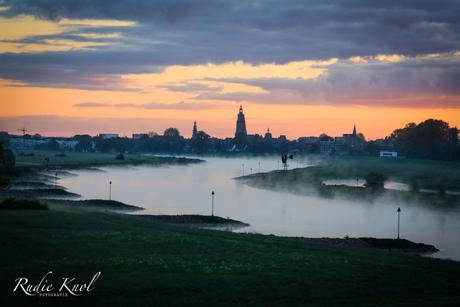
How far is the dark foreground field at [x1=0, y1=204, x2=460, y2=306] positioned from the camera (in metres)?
19.8

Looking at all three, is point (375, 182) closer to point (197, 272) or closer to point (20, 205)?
point (20, 205)

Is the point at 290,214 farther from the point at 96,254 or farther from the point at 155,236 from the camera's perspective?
the point at 96,254

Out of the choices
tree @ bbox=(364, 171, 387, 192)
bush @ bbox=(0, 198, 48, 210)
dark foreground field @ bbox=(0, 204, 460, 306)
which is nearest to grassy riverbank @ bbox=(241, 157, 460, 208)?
tree @ bbox=(364, 171, 387, 192)

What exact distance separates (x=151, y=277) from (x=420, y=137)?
643 ft

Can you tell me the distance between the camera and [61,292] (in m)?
19.5

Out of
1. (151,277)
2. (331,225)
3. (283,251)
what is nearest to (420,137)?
(331,225)

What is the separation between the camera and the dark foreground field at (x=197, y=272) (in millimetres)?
19844

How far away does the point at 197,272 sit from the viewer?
2444 cm

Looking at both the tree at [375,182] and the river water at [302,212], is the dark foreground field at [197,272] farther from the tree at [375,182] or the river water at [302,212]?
the tree at [375,182]


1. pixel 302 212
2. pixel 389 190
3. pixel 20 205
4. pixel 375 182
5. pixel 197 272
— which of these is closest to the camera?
pixel 197 272

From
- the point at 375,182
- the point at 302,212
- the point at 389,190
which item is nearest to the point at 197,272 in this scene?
the point at 302,212

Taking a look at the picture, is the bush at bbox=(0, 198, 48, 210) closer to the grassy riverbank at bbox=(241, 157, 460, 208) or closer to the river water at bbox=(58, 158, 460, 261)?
the river water at bbox=(58, 158, 460, 261)

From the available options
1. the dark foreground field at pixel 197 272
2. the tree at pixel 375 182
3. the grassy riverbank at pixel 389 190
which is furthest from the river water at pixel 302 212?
the dark foreground field at pixel 197 272

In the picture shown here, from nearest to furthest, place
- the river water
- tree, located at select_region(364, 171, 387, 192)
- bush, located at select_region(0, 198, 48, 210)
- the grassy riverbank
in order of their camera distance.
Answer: bush, located at select_region(0, 198, 48, 210) → the river water → the grassy riverbank → tree, located at select_region(364, 171, 387, 192)
